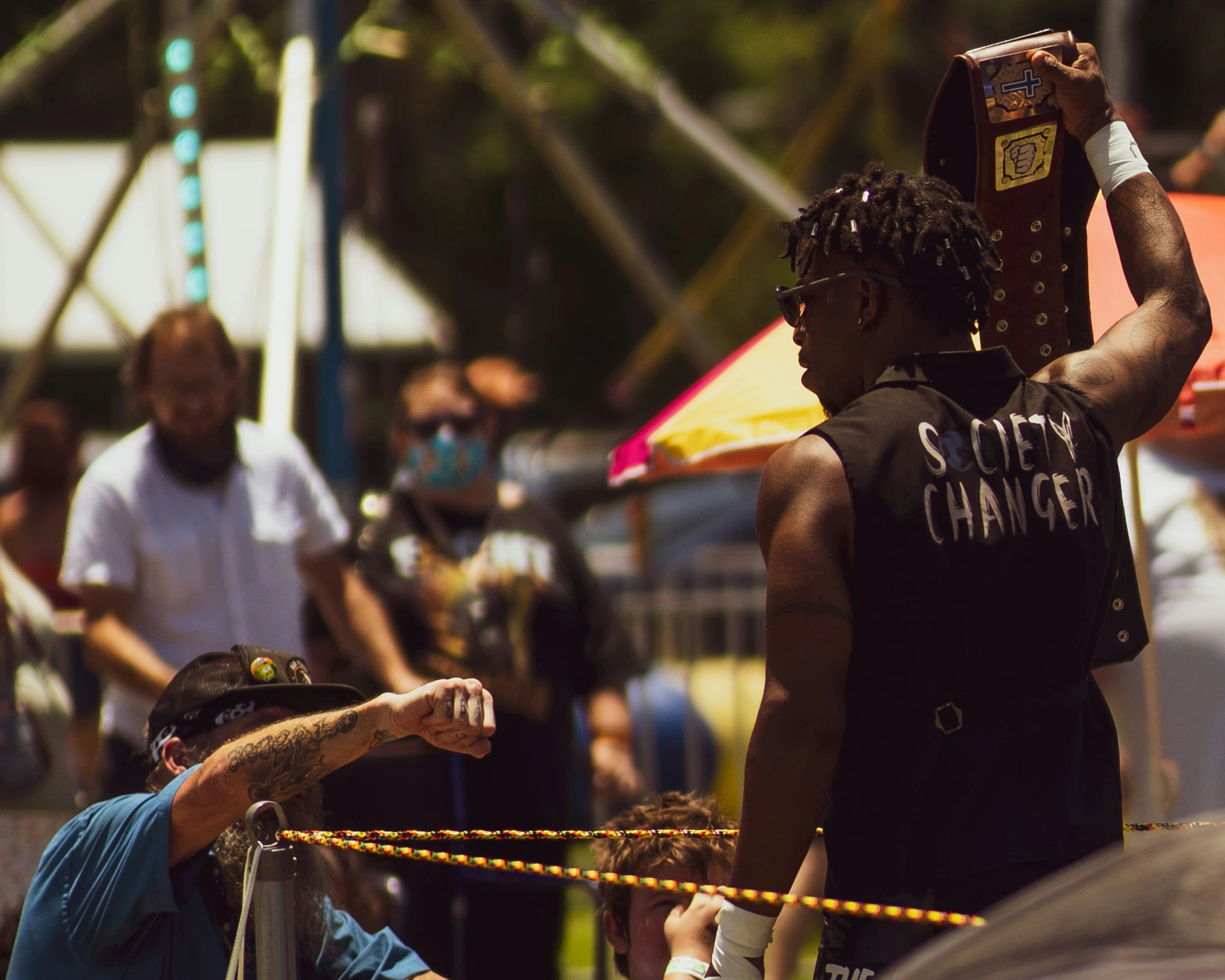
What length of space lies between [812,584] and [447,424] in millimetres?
3464

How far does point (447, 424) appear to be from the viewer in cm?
584

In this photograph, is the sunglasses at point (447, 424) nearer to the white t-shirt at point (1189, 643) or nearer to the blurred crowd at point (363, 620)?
the blurred crowd at point (363, 620)

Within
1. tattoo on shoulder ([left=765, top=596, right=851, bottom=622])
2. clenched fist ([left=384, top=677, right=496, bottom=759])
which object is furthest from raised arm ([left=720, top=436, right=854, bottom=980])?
clenched fist ([left=384, top=677, right=496, bottom=759])

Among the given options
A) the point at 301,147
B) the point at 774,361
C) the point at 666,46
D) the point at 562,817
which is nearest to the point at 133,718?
the point at 562,817

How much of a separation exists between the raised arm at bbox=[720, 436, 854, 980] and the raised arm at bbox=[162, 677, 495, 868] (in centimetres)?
45

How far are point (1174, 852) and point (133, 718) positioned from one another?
347 centimetres

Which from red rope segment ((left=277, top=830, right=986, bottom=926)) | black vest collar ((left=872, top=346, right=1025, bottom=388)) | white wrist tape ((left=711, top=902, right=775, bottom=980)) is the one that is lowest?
white wrist tape ((left=711, top=902, right=775, bottom=980))

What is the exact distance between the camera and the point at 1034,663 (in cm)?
256

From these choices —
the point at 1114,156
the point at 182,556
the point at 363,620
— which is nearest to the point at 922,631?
the point at 1114,156

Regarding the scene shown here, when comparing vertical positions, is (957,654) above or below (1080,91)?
below

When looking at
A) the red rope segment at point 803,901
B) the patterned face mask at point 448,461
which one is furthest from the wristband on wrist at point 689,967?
the patterned face mask at point 448,461

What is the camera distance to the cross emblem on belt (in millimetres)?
3066

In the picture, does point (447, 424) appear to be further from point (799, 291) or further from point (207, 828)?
point (799, 291)

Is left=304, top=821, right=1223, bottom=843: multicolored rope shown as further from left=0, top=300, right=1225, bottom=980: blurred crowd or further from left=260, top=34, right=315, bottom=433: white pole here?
left=260, top=34, right=315, bottom=433: white pole
